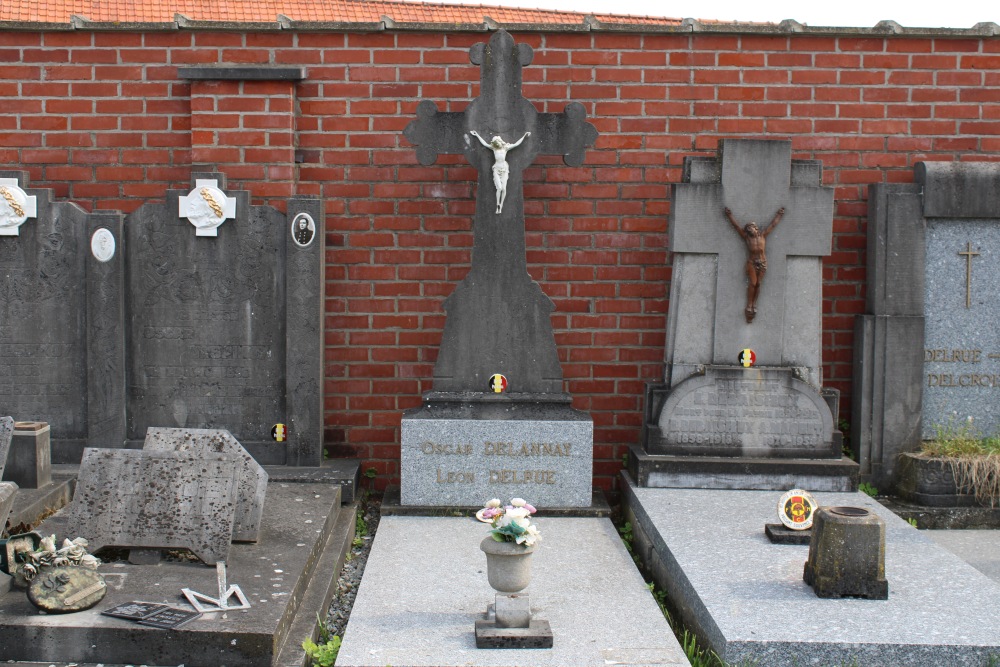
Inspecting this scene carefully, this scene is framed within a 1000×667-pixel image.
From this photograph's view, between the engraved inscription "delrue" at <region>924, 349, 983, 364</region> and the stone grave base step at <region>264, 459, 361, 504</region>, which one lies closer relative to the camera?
the stone grave base step at <region>264, 459, 361, 504</region>

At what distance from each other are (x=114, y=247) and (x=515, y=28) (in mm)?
2555

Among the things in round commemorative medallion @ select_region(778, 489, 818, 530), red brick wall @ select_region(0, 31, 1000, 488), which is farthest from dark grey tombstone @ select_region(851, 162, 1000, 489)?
round commemorative medallion @ select_region(778, 489, 818, 530)

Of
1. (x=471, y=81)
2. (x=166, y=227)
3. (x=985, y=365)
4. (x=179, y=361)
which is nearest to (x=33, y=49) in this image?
(x=166, y=227)

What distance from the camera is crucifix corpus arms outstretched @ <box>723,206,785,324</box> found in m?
5.24

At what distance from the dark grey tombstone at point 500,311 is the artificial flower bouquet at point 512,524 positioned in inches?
63.6

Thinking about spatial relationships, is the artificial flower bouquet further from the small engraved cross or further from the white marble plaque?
the small engraved cross

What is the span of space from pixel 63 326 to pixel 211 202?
1.07m

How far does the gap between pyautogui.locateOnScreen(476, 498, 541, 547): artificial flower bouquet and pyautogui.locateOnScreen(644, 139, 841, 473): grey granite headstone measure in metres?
1.96

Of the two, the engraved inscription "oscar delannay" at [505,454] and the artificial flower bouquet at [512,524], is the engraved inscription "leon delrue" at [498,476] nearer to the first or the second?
the engraved inscription "oscar delannay" at [505,454]

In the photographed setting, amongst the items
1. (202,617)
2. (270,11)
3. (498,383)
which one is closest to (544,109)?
(498,383)

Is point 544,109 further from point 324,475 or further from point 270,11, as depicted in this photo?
point 270,11

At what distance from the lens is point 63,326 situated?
5430 millimetres

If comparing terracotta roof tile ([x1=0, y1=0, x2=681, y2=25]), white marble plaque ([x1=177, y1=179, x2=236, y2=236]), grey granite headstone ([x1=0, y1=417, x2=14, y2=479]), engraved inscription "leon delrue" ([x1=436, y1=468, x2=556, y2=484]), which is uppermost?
terracotta roof tile ([x1=0, y1=0, x2=681, y2=25])

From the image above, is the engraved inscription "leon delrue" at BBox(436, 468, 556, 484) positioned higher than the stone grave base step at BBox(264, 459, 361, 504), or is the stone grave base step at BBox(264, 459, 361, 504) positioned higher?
the engraved inscription "leon delrue" at BBox(436, 468, 556, 484)
